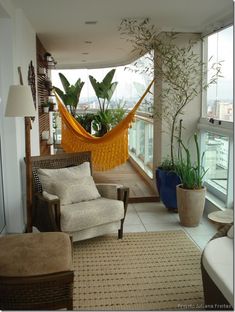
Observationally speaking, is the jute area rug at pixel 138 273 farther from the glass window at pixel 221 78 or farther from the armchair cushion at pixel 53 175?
the glass window at pixel 221 78

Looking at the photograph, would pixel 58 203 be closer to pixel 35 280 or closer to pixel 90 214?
pixel 90 214

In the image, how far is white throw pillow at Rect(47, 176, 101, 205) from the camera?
300cm

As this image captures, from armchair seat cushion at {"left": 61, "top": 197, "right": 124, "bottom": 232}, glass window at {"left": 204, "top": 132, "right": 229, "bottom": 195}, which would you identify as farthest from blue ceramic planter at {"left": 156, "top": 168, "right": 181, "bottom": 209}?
armchair seat cushion at {"left": 61, "top": 197, "right": 124, "bottom": 232}

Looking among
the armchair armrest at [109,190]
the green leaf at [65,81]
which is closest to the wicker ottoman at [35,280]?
the armchair armrest at [109,190]

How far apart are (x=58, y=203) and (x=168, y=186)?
154 cm

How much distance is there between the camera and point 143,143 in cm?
627

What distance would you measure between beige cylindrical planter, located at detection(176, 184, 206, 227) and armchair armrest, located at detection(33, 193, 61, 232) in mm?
1309

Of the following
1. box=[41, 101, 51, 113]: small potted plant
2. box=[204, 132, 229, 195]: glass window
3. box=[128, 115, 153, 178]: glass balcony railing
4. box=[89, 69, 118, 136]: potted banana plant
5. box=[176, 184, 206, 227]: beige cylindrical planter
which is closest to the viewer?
box=[176, 184, 206, 227]: beige cylindrical planter

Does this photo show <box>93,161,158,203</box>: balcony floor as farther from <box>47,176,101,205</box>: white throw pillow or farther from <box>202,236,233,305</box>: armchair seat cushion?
<box>202,236,233,305</box>: armchair seat cushion

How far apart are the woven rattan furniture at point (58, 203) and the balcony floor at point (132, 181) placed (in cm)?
112

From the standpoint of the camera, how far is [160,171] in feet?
12.9

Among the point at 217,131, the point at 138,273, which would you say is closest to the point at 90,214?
the point at 138,273

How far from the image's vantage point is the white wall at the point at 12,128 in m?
2.96

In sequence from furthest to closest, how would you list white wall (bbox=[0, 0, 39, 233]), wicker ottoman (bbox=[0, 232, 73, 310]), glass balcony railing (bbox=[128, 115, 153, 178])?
glass balcony railing (bbox=[128, 115, 153, 178]) → white wall (bbox=[0, 0, 39, 233]) → wicker ottoman (bbox=[0, 232, 73, 310])
